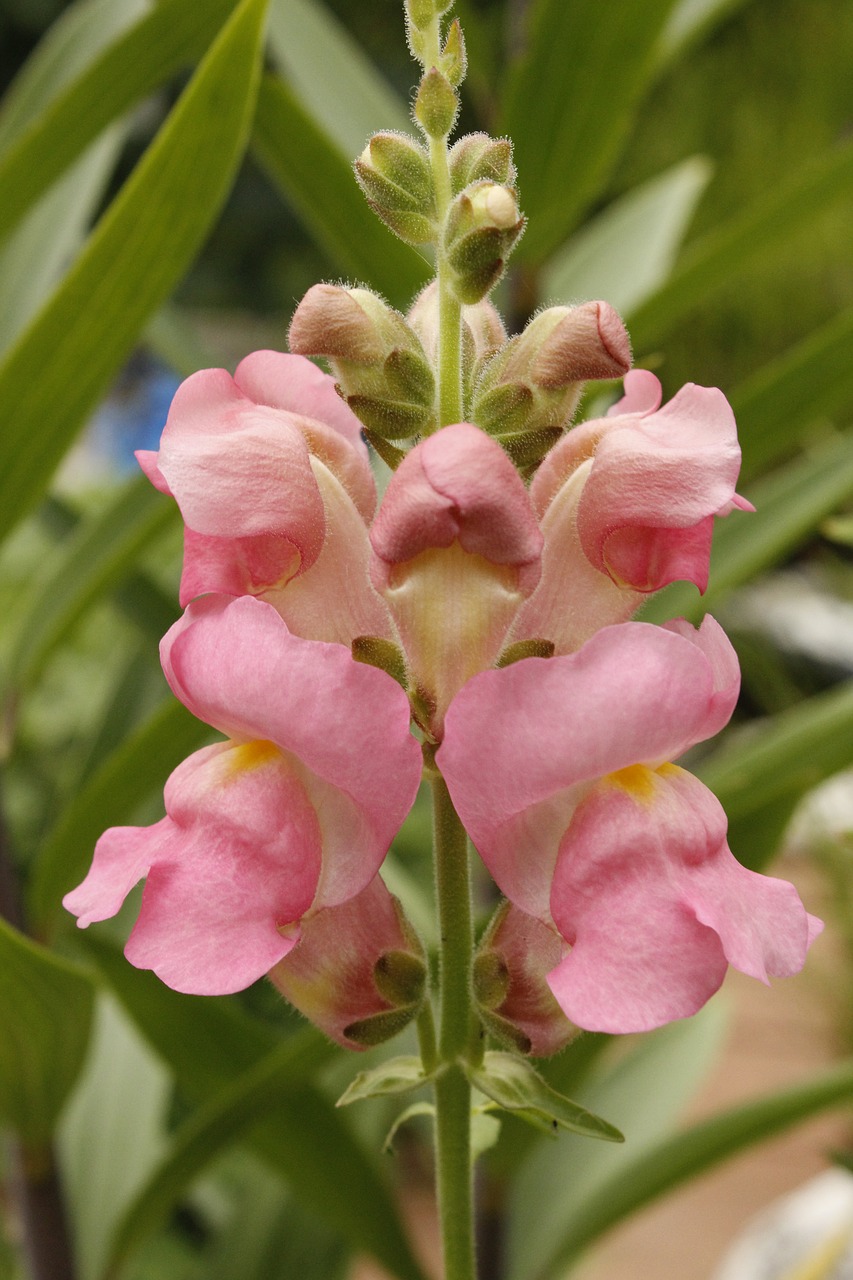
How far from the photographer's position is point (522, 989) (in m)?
0.31

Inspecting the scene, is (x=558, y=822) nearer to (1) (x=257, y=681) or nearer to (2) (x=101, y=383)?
(1) (x=257, y=681)

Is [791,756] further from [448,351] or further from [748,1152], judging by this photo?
[748,1152]

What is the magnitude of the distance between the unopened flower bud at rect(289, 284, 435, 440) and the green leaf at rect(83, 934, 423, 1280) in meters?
0.33

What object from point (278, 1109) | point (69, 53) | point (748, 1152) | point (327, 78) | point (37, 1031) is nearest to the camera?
point (37, 1031)

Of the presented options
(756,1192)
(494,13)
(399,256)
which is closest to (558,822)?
(399,256)

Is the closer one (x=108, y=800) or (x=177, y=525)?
(x=108, y=800)

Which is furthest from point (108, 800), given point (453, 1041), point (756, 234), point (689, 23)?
point (689, 23)

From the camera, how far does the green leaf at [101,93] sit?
57cm

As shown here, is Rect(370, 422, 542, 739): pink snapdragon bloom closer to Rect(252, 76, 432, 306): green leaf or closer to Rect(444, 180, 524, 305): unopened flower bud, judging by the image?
Rect(444, 180, 524, 305): unopened flower bud

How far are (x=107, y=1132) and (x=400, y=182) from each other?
614mm

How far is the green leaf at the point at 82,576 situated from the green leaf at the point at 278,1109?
0.18 m

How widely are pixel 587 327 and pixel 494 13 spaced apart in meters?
3.02

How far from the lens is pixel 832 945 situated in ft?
5.60

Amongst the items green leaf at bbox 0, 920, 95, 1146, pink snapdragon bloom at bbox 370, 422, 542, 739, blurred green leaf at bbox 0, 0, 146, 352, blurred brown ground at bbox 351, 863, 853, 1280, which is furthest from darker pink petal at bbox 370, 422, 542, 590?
blurred brown ground at bbox 351, 863, 853, 1280
